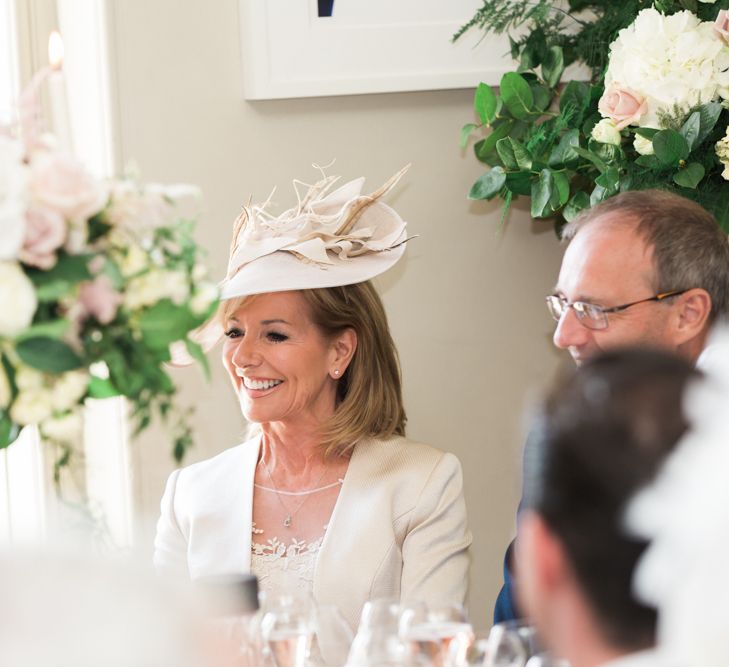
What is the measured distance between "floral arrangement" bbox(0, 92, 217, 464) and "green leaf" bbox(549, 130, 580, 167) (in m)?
1.19

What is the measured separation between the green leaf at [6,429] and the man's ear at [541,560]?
65 centimetres

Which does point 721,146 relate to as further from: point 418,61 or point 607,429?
point 607,429

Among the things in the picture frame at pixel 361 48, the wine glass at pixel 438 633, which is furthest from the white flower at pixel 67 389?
the picture frame at pixel 361 48

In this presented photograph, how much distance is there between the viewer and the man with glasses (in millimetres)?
2289

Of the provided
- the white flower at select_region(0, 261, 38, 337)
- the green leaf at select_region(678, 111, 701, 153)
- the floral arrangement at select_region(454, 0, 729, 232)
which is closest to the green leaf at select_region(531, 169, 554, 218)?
the floral arrangement at select_region(454, 0, 729, 232)

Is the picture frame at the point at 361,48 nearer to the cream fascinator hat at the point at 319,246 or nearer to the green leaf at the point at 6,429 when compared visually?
the cream fascinator hat at the point at 319,246

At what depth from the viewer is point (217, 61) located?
111 inches

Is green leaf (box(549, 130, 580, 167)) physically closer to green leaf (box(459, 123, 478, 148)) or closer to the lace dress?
green leaf (box(459, 123, 478, 148))

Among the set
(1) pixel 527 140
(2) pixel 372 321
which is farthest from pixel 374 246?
(1) pixel 527 140

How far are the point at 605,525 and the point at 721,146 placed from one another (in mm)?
1385

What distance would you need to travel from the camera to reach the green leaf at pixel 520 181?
2.64 meters

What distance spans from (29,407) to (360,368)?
1.29 m

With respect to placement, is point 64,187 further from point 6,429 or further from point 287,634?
point 287,634

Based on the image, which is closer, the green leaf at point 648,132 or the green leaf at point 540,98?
the green leaf at point 648,132
